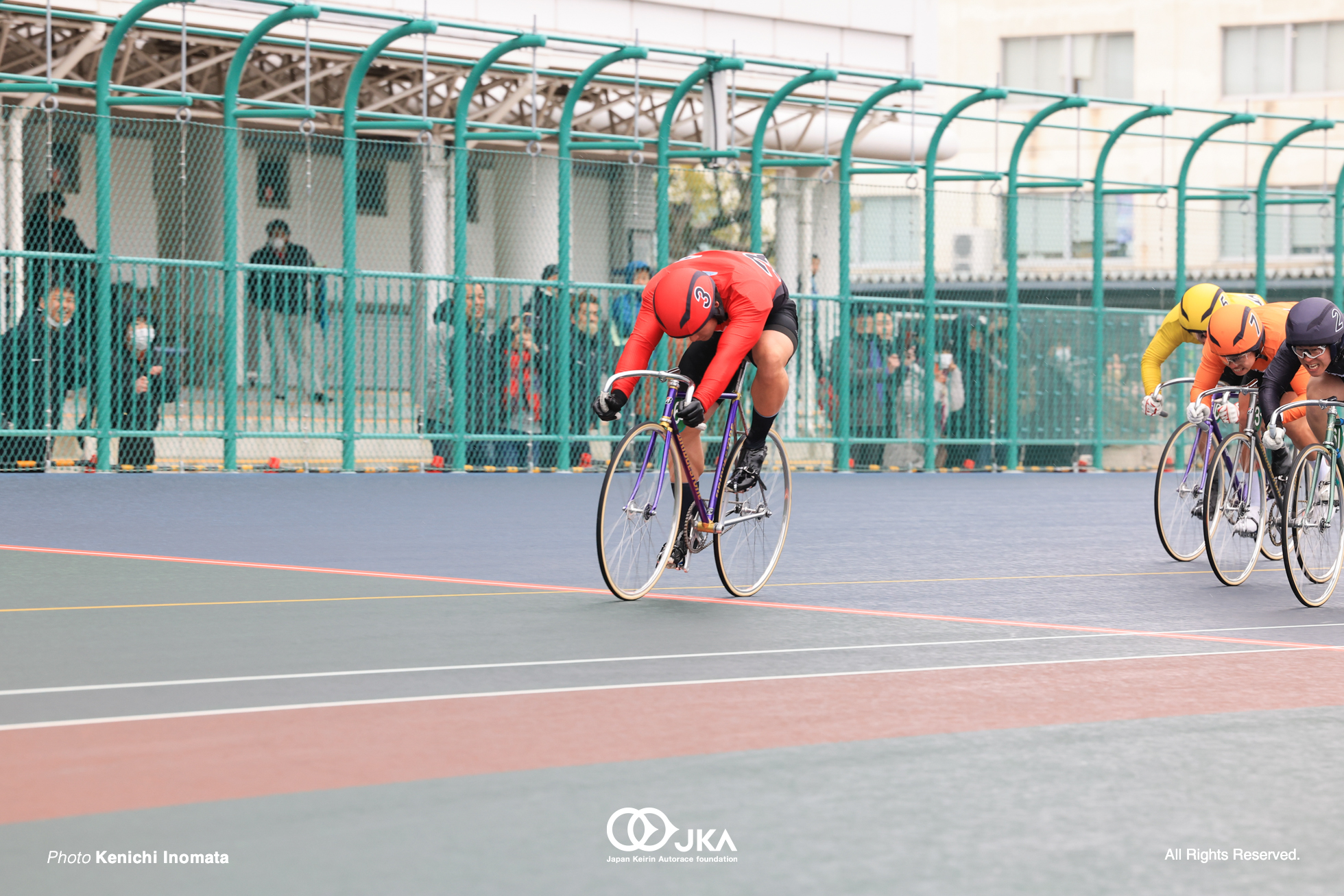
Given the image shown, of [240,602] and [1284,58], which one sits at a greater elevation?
[1284,58]

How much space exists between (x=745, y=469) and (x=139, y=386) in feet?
28.6

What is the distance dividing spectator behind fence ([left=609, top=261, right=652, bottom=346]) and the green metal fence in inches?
1.7

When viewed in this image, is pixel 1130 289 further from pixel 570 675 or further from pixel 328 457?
pixel 570 675

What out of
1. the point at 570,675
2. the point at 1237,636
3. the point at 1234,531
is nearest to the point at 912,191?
the point at 1234,531

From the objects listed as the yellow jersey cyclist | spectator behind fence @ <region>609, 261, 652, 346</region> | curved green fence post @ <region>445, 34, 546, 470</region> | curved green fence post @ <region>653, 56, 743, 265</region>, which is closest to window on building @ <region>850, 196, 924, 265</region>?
curved green fence post @ <region>653, 56, 743, 265</region>

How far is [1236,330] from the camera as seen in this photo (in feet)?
34.6

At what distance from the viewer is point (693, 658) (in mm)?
7004

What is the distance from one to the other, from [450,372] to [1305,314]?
996 cm

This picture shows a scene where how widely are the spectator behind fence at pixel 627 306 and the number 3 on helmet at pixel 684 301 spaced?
9.84 metres

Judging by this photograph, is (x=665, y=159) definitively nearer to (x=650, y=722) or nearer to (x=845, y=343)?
(x=845, y=343)

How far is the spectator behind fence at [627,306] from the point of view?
733 inches

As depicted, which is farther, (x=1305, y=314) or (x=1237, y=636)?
(x=1305, y=314)

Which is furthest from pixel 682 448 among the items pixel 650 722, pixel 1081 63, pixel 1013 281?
pixel 1081 63

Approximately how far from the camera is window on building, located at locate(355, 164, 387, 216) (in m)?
19.2
